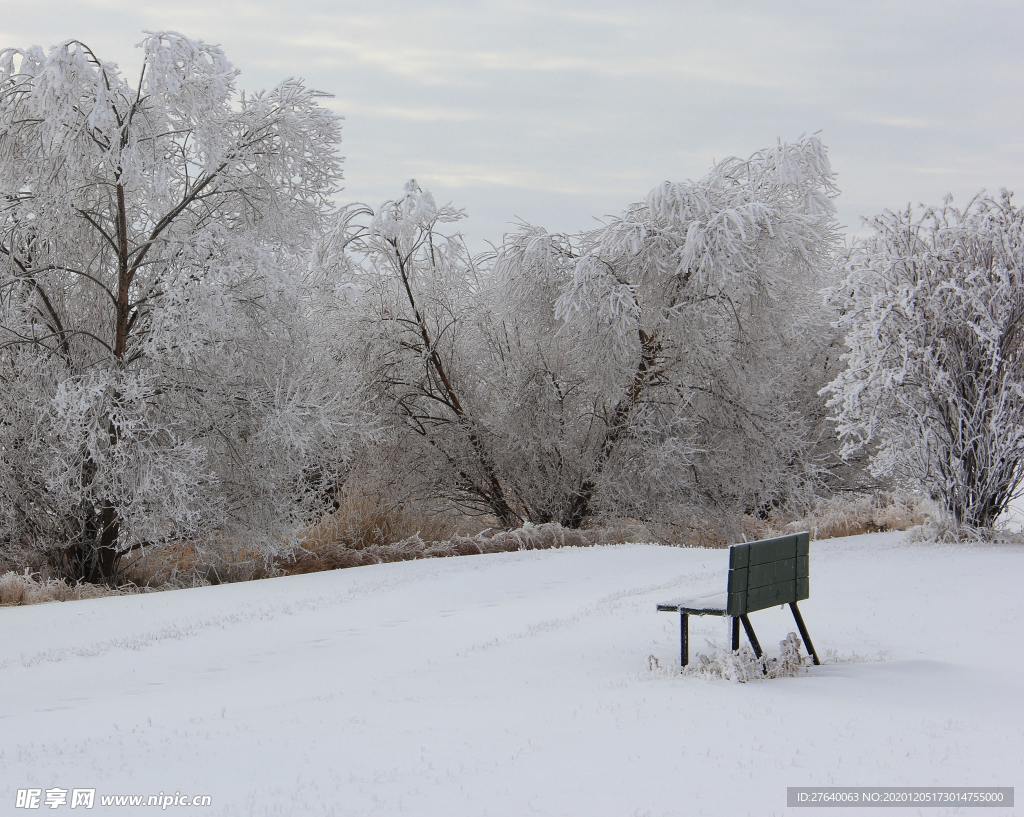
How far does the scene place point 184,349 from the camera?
10.3m

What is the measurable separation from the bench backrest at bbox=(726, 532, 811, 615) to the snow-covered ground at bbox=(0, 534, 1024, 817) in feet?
1.36

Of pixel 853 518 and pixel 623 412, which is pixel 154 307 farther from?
pixel 853 518

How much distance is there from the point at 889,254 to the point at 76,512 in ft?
27.8

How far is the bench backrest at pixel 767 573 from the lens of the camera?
5820mm

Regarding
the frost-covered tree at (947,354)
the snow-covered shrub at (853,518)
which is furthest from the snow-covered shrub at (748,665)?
the snow-covered shrub at (853,518)

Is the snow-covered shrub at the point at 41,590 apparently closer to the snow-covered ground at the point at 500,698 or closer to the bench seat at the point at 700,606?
the snow-covered ground at the point at 500,698

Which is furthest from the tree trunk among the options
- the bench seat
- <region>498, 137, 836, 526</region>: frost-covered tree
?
the bench seat

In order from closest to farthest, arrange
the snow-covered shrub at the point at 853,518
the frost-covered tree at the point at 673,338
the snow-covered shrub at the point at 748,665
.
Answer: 1. the snow-covered shrub at the point at 748,665
2. the frost-covered tree at the point at 673,338
3. the snow-covered shrub at the point at 853,518

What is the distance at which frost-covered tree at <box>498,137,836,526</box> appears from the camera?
40.1 ft

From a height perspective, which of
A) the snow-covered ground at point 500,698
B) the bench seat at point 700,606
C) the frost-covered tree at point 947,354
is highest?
the frost-covered tree at point 947,354

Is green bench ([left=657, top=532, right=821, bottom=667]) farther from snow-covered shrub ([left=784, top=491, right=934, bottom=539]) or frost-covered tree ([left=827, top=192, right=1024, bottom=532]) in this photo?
snow-covered shrub ([left=784, top=491, right=934, bottom=539])

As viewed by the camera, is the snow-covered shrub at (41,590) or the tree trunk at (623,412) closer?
the snow-covered shrub at (41,590)

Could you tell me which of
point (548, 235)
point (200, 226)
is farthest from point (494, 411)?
point (200, 226)

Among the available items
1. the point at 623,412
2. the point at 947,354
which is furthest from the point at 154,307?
the point at 947,354
